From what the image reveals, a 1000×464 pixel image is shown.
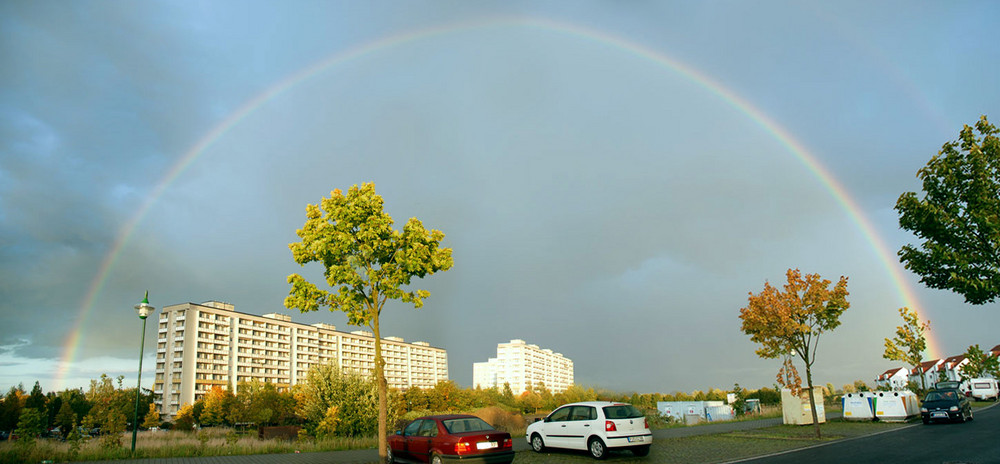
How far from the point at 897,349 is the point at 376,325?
48844mm

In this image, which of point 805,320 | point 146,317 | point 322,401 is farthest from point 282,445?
point 805,320

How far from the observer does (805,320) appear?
81.3 feet

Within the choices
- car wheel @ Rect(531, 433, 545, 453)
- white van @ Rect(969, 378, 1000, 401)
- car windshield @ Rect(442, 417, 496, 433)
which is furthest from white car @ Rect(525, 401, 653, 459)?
white van @ Rect(969, 378, 1000, 401)

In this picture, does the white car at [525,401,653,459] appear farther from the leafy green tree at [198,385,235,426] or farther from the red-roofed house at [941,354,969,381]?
the red-roofed house at [941,354,969,381]

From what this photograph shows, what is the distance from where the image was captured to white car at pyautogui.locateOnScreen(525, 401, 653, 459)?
55.1 feet

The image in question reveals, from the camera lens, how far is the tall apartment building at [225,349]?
4520 inches

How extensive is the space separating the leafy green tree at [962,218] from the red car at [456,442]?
10.7 m

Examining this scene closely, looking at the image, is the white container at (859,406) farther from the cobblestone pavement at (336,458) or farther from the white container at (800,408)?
the cobblestone pavement at (336,458)

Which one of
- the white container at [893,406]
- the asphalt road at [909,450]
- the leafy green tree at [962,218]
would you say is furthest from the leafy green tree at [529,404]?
the leafy green tree at [962,218]

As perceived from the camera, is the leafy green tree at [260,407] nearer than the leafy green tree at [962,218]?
No

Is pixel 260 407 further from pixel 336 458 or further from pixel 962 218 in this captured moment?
pixel 962 218

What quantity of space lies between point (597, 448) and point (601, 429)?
65cm

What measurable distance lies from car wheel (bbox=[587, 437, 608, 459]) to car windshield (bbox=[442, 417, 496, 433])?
390 centimetres

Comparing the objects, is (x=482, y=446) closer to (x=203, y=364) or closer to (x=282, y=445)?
(x=282, y=445)
